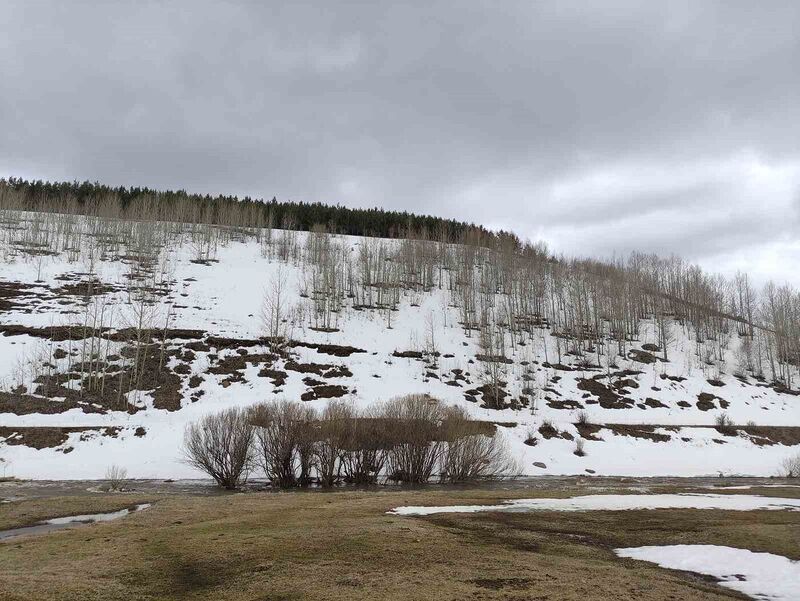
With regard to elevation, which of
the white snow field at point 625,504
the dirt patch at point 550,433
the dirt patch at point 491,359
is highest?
the dirt patch at point 491,359

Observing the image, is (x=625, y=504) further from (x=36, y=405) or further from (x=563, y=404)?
(x=36, y=405)

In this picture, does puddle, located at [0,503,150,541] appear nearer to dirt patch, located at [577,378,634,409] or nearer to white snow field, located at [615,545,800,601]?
white snow field, located at [615,545,800,601]

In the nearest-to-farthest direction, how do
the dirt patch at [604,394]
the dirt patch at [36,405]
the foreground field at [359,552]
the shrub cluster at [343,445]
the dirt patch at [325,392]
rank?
the foreground field at [359,552] < the shrub cluster at [343,445] < the dirt patch at [36,405] < the dirt patch at [325,392] < the dirt patch at [604,394]

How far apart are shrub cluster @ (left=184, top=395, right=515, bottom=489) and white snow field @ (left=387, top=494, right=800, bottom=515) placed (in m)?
9.89

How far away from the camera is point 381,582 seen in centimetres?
836

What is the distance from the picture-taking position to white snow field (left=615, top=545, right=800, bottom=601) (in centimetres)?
851

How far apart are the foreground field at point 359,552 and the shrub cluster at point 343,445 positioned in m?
8.73

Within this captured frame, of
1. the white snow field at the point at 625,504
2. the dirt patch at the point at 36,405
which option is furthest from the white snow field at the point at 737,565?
the dirt patch at the point at 36,405

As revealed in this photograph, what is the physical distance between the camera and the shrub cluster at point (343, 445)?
26.3 meters

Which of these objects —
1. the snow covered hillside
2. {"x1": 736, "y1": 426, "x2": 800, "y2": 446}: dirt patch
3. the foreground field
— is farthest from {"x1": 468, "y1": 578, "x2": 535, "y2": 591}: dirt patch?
{"x1": 736, "y1": 426, "x2": 800, "y2": 446}: dirt patch

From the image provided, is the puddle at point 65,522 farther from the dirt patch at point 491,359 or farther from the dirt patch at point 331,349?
A: the dirt patch at point 491,359

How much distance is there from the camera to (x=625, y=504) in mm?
17953

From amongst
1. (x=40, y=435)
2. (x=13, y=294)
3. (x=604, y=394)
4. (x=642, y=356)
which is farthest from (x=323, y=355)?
(x=642, y=356)

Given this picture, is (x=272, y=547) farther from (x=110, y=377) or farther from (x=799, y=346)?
(x=799, y=346)
